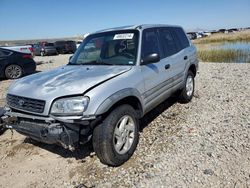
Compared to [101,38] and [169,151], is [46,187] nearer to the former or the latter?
[169,151]

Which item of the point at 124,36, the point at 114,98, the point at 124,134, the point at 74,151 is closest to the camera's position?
the point at 114,98

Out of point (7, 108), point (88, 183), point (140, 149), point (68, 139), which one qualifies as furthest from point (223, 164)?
point (7, 108)

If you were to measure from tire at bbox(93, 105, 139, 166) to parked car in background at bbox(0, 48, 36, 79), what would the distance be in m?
9.35

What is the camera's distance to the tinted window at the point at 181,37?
5.82 meters

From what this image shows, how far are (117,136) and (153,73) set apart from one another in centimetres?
135

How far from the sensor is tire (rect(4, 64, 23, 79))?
11.3m

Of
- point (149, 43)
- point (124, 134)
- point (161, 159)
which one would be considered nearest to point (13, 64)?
point (149, 43)

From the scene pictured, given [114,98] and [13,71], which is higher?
[114,98]

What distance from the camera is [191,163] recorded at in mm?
3555

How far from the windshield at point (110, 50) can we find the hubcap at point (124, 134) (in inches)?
38.6

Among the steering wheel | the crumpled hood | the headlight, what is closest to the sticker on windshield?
the steering wheel

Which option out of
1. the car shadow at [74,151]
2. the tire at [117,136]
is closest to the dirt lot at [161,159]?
the car shadow at [74,151]

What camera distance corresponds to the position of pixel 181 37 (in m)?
6.01

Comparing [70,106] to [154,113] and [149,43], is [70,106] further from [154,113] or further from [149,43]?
[154,113]
